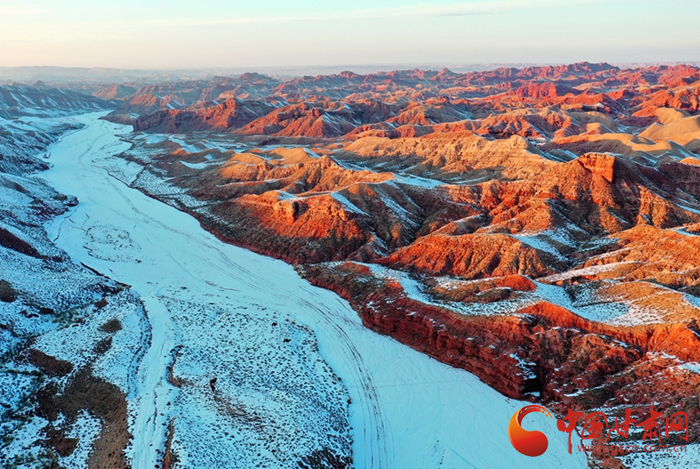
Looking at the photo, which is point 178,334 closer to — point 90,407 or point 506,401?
point 90,407

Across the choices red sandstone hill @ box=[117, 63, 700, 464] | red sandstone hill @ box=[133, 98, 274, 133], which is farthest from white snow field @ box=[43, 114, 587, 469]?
red sandstone hill @ box=[133, 98, 274, 133]

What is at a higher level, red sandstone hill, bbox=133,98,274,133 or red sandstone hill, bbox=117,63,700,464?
red sandstone hill, bbox=133,98,274,133

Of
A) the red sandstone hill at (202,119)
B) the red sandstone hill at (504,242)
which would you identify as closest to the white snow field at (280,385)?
the red sandstone hill at (504,242)

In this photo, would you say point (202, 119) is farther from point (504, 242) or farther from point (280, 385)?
point (280, 385)

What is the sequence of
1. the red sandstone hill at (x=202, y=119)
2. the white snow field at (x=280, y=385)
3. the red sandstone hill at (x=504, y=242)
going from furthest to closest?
the red sandstone hill at (x=202, y=119), the red sandstone hill at (x=504, y=242), the white snow field at (x=280, y=385)

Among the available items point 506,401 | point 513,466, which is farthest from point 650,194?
point 513,466

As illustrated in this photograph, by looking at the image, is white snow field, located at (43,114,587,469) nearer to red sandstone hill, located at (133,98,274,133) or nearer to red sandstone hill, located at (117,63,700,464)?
red sandstone hill, located at (117,63,700,464)

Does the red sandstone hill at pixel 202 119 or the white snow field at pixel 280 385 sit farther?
the red sandstone hill at pixel 202 119

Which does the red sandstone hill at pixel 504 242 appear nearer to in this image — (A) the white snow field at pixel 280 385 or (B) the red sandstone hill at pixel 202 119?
(A) the white snow field at pixel 280 385
